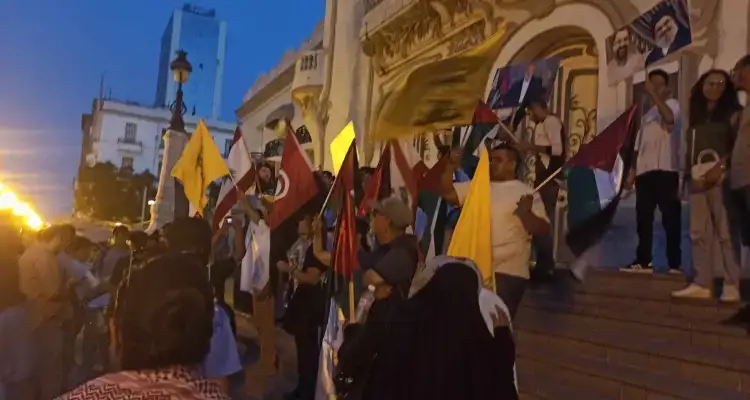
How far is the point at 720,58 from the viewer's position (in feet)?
27.0

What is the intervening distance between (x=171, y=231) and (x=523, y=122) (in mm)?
6163

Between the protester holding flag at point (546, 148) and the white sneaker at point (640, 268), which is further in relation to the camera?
the protester holding flag at point (546, 148)

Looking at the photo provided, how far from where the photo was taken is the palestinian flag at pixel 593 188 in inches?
246

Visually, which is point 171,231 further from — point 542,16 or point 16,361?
point 542,16

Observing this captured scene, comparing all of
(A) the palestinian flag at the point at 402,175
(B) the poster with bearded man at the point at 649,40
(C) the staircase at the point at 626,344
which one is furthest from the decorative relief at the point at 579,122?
(A) the palestinian flag at the point at 402,175

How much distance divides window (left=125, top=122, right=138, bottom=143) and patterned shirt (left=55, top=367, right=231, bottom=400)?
68.8 metres

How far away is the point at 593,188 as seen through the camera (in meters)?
6.36

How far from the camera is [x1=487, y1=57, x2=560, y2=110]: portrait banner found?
8.55 meters

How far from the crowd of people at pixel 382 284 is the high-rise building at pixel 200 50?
368ft

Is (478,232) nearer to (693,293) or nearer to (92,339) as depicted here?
(693,293)

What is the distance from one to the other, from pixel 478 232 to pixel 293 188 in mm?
2103

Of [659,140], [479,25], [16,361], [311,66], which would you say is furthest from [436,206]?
[311,66]

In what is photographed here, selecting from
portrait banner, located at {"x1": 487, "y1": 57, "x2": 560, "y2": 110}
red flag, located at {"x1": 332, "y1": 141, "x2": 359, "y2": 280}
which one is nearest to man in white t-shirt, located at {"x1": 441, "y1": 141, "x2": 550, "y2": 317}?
red flag, located at {"x1": 332, "y1": 141, "x2": 359, "y2": 280}

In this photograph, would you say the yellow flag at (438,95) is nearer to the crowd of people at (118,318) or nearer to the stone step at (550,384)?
the crowd of people at (118,318)
